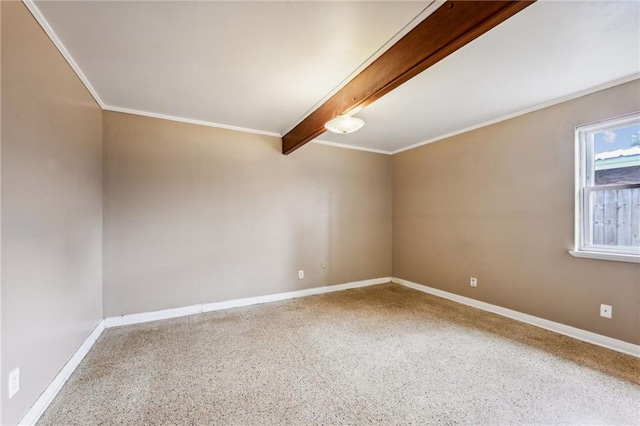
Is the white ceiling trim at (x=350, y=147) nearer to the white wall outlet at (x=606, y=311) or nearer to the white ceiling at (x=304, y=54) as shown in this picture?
the white ceiling at (x=304, y=54)

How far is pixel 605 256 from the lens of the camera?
93.5 inches

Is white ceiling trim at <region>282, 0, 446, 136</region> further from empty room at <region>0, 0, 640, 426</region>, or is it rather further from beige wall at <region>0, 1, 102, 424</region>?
beige wall at <region>0, 1, 102, 424</region>

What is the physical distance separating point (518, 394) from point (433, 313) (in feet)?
4.77

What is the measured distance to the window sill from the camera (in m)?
2.24

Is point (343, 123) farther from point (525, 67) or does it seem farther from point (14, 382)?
point (14, 382)

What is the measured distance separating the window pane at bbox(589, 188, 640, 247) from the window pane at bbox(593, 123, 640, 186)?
0.12 metres

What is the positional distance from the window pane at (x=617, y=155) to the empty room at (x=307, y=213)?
0.01m

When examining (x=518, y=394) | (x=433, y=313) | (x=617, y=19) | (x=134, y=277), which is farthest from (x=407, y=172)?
(x=134, y=277)

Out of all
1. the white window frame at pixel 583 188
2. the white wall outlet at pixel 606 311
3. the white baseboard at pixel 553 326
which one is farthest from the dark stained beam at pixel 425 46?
the white baseboard at pixel 553 326

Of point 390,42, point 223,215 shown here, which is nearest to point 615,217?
point 390,42

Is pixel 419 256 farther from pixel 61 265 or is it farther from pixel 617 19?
pixel 61 265

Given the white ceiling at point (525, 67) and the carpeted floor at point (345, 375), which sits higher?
the white ceiling at point (525, 67)

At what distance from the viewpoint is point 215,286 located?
11.0ft

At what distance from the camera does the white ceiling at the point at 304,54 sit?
5.13 ft
